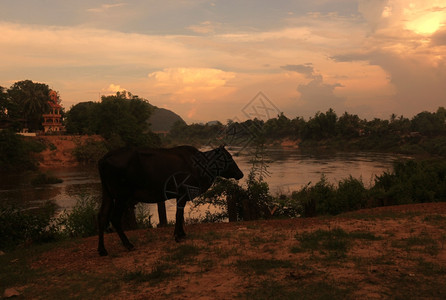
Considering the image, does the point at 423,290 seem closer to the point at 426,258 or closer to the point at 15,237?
the point at 426,258

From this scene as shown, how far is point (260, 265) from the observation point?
236 inches

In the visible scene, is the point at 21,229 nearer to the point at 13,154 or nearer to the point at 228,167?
the point at 228,167

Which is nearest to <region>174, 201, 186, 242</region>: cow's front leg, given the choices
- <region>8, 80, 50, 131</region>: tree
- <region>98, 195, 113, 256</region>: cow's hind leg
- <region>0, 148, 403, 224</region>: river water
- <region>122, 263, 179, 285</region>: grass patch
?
<region>98, 195, 113, 256</region>: cow's hind leg

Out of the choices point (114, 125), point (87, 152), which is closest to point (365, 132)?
point (114, 125)

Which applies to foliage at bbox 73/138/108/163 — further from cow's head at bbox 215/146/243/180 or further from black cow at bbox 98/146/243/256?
black cow at bbox 98/146/243/256

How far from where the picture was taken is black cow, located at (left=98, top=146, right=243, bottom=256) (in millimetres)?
7277

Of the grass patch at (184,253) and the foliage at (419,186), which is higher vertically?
the grass patch at (184,253)

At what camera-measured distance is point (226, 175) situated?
8891 mm

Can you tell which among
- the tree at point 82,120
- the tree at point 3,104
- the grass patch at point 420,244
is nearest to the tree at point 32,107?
the tree at point 82,120

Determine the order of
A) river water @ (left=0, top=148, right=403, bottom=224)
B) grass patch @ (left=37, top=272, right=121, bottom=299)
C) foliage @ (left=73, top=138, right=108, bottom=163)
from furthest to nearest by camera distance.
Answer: foliage @ (left=73, top=138, right=108, bottom=163), river water @ (left=0, top=148, right=403, bottom=224), grass patch @ (left=37, top=272, right=121, bottom=299)

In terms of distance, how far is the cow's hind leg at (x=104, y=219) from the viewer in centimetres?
724

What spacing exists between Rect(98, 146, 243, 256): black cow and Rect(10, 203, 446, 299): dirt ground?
72 centimetres

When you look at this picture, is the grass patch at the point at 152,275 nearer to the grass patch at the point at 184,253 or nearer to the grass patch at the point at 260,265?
the grass patch at the point at 184,253

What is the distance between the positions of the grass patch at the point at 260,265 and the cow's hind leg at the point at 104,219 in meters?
2.77
